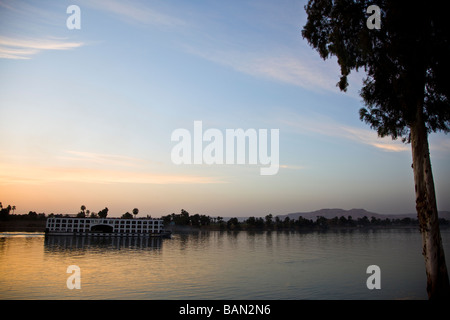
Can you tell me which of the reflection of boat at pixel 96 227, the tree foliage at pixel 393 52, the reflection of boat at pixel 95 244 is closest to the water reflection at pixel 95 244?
the reflection of boat at pixel 95 244

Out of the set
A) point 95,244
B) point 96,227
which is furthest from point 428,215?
point 96,227

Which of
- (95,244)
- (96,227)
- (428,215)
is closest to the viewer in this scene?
(428,215)

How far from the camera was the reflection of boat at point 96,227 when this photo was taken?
493 ft

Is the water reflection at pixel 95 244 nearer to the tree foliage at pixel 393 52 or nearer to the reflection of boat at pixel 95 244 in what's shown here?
the reflection of boat at pixel 95 244

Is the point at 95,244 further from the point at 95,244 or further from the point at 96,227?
the point at 96,227

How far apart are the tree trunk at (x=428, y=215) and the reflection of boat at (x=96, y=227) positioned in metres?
146

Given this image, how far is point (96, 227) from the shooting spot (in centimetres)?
15050

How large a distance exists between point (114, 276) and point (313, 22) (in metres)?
42.7

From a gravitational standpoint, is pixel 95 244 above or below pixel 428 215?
below

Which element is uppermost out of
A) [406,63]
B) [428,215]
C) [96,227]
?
[406,63]

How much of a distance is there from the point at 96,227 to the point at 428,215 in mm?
153113
